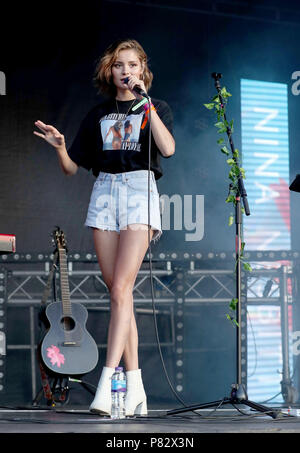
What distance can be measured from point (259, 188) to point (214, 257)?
1.23m

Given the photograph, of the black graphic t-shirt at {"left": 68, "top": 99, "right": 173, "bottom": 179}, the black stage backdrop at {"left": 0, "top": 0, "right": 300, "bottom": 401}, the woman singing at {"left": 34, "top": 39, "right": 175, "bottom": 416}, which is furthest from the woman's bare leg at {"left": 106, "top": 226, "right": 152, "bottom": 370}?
the black stage backdrop at {"left": 0, "top": 0, "right": 300, "bottom": 401}

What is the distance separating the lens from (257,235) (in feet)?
20.0

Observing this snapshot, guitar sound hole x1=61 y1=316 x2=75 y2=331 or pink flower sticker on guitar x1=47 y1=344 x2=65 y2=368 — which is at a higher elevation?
guitar sound hole x1=61 y1=316 x2=75 y2=331

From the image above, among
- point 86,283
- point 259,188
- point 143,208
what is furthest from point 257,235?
point 143,208

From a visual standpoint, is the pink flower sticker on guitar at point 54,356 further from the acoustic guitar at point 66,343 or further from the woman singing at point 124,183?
the woman singing at point 124,183

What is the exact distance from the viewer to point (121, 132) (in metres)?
3.22

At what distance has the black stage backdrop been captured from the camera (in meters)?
5.75

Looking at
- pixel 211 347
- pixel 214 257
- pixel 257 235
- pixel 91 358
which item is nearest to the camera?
pixel 91 358

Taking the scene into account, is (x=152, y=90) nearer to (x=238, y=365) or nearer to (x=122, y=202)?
(x=122, y=202)

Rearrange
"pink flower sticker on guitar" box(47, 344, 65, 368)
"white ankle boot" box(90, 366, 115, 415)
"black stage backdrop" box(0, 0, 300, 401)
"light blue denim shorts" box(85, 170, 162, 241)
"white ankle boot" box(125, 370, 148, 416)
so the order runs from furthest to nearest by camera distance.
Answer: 1. "black stage backdrop" box(0, 0, 300, 401)
2. "pink flower sticker on guitar" box(47, 344, 65, 368)
3. "light blue denim shorts" box(85, 170, 162, 241)
4. "white ankle boot" box(125, 370, 148, 416)
5. "white ankle boot" box(90, 366, 115, 415)

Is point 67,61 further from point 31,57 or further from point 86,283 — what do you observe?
point 86,283

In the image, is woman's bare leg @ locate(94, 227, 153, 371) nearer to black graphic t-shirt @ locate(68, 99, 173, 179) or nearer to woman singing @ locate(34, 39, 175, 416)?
woman singing @ locate(34, 39, 175, 416)

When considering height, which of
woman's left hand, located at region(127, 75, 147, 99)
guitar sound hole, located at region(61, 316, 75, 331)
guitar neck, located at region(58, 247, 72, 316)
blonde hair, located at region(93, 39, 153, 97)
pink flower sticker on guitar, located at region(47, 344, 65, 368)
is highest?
blonde hair, located at region(93, 39, 153, 97)

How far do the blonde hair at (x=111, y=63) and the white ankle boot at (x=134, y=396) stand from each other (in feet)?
4.26
